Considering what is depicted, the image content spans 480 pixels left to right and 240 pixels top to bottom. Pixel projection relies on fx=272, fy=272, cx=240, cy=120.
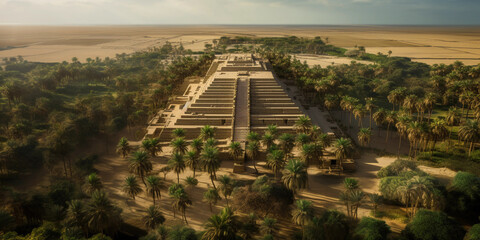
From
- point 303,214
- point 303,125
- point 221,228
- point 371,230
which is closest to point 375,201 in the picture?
point 371,230

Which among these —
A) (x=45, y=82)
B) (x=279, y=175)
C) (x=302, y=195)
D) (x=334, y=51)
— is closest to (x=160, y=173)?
(x=279, y=175)

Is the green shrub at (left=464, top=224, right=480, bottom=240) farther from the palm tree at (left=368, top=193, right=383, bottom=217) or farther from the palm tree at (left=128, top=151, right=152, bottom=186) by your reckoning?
A: the palm tree at (left=128, top=151, right=152, bottom=186)

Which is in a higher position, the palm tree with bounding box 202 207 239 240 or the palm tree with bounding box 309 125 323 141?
the palm tree with bounding box 309 125 323 141

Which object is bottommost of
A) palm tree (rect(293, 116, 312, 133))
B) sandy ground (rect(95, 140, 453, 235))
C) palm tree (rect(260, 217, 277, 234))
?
sandy ground (rect(95, 140, 453, 235))

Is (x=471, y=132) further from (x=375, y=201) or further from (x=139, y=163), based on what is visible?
(x=139, y=163)

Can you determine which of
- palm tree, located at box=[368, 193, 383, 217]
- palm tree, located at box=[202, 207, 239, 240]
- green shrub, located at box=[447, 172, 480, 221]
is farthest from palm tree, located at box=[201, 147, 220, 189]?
green shrub, located at box=[447, 172, 480, 221]

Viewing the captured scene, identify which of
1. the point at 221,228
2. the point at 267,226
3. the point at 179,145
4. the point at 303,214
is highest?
the point at 179,145
